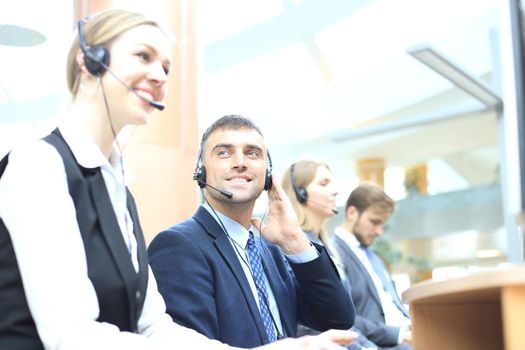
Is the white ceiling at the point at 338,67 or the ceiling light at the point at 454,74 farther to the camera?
the white ceiling at the point at 338,67

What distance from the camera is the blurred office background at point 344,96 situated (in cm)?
295

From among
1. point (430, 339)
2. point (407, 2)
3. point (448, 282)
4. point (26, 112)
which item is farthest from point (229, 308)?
point (407, 2)

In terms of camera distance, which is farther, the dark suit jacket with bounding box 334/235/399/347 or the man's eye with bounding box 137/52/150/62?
the dark suit jacket with bounding box 334/235/399/347

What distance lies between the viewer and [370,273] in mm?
3537

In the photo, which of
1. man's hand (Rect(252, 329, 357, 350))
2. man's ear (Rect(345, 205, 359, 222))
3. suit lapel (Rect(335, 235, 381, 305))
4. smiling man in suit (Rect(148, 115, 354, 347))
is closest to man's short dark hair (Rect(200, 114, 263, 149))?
smiling man in suit (Rect(148, 115, 354, 347))

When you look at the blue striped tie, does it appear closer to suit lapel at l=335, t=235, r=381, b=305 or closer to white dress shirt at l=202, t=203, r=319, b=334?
white dress shirt at l=202, t=203, r=319, b=334

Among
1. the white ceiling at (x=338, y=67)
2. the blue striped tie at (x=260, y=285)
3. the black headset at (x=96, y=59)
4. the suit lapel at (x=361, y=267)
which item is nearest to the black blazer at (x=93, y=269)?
the black headset at (x=96, y=59)

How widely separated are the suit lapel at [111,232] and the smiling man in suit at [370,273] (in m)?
2.08

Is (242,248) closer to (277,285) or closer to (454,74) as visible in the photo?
(277,285)

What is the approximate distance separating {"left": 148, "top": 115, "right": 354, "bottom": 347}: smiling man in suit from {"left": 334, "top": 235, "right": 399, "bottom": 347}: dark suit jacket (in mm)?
982

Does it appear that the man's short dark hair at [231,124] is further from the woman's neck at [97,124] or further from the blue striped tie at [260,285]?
the woman's neck at [97,124]

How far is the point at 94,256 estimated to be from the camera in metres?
1.19

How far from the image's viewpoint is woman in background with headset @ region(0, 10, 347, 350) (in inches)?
42.9

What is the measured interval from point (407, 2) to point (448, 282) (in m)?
9.35
